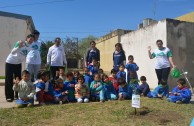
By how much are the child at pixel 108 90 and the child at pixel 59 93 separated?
1.18 meters

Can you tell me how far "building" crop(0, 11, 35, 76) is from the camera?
20188 millimetres

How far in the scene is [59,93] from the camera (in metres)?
7.92

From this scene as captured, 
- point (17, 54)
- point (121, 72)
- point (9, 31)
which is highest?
point (9, 31)

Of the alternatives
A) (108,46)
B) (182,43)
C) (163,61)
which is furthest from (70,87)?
(108,46)

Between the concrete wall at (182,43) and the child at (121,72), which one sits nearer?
the child at (121,72)

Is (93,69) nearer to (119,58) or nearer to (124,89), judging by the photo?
(119,58)

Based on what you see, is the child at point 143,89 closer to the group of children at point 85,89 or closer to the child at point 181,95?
the group of children at point 85,89

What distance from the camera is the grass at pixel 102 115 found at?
579 centimetres

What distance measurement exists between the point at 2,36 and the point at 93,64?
42.3ft

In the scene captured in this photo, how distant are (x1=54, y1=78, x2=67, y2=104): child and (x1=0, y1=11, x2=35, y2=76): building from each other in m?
13.4

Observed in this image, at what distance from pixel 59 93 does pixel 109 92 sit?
143cm

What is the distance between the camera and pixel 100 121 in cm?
586

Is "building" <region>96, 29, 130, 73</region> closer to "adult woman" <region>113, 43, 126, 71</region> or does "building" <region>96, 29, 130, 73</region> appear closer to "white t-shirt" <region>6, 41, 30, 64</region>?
"adult woman" <region>113, 43, 126, 71</region>

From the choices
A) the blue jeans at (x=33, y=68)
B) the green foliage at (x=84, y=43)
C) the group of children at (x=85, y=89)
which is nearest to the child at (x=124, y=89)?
Result: the group of children at (x=85, y=89)
